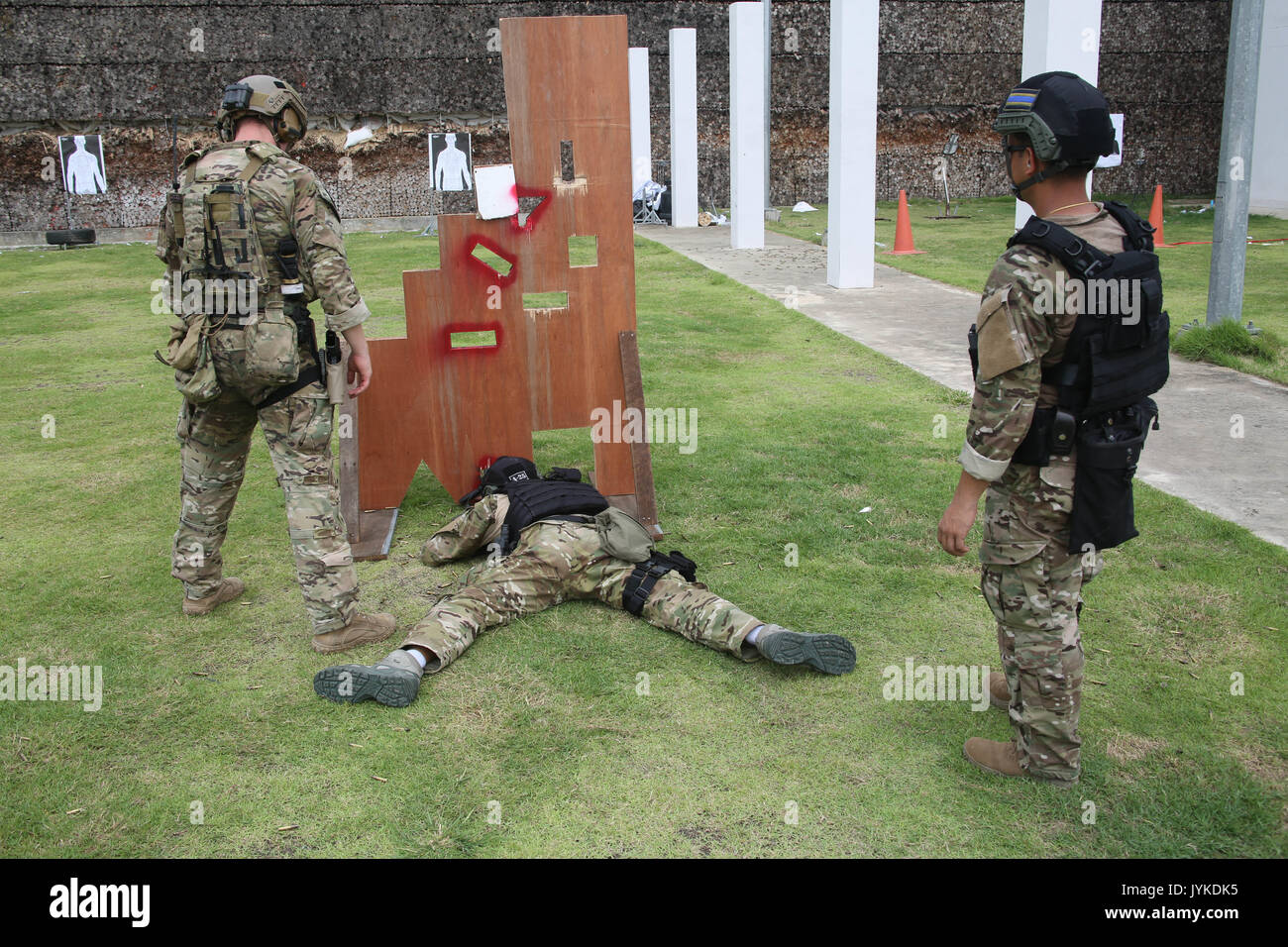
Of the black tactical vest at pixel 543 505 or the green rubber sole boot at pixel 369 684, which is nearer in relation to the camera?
the green rubber sole boot at pixel 369 684

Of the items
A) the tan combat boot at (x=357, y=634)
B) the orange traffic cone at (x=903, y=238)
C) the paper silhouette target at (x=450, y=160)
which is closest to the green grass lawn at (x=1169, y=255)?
the orange traffic cone at (x=903, y=238)

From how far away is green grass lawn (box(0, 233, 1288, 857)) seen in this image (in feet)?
8.98

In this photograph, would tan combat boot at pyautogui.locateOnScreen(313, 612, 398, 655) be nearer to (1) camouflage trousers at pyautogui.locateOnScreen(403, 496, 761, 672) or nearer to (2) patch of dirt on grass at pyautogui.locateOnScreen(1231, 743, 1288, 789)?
(1) camouflage trousers at pyautogui.locateOnScreen(403, 496, 761, 672)

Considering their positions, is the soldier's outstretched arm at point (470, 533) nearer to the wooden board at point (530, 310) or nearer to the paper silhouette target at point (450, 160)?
the wooden board at point (530, 310)

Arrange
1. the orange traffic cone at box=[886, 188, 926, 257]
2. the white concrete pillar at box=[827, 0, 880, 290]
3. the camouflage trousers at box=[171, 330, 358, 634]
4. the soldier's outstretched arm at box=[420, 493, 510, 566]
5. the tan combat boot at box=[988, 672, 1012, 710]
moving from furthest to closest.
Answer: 1. the orange traffic cone at box=[886, 188, 926, 257]
2. the white concrete pillar at box=[827, 0, 880, 290]
3. the soldier's outstretched arm at box=[420, 493, 510, 566]
4. the camouflage trousers at box=[171, 330, 358, 634]
5. the tan combat boot at box=[988, 672, 1012, 710]

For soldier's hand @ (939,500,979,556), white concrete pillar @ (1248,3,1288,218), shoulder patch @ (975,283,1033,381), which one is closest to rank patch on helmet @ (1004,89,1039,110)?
shoulder patch @ (975,283,1033,381)

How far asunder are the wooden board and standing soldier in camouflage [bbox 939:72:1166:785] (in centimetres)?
240

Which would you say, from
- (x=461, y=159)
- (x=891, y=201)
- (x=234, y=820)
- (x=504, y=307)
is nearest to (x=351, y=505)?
(x=504, y=307)

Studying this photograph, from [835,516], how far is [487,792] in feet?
8.24

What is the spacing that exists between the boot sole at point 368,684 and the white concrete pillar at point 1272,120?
18.6m

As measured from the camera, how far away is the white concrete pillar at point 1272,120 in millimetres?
17422

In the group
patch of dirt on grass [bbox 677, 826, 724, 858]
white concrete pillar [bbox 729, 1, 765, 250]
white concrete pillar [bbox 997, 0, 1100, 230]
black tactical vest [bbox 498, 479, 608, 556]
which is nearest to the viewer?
patch of dirt on grass [bbox 677, 826, 724, 858]

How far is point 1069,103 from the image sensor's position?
8.35 ft
